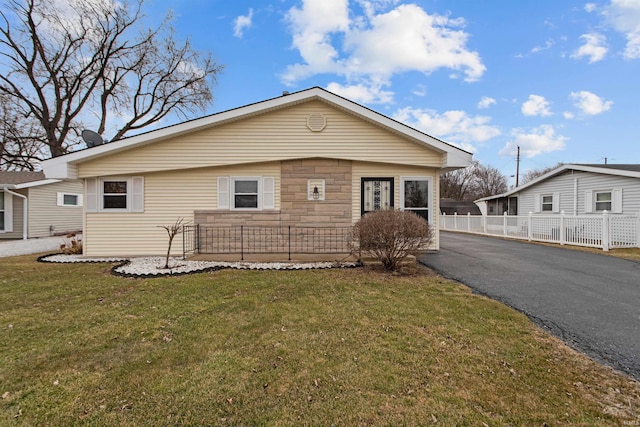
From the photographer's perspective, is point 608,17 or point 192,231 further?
point 608,17

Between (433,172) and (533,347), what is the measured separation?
6.98 m

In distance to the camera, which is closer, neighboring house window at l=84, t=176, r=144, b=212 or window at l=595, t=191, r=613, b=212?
neighboring house window at l=84, t=176, r=144, b=212

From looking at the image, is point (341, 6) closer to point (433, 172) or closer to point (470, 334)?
point (433, 172)

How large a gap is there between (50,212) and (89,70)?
12.0 meters

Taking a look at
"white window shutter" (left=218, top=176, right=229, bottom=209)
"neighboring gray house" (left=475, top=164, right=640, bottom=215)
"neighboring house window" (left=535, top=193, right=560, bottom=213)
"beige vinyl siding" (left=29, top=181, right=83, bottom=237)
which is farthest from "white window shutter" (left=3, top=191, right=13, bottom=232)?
"neighboring house window" (left=535, top=193, right=560, bottom=213)

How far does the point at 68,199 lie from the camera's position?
57.1ft

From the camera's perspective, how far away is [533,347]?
330cm

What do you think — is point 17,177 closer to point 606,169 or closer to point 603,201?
point 606,169

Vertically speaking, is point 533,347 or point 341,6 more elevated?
point 341,6

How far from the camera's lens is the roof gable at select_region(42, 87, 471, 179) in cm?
866

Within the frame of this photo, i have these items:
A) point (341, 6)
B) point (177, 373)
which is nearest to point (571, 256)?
point (177, 373)

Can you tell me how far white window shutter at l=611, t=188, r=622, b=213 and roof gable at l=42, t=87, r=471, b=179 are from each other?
414 inches

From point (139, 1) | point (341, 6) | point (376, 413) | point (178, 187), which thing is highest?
point (139, 1)

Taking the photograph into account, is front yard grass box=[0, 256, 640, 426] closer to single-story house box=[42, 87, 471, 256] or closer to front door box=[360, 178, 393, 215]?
single-story house box=[42, 87, 471, 256]
